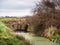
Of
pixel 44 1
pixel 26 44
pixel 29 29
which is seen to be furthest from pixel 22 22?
pixel 26 44

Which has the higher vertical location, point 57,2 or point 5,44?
point 57,2

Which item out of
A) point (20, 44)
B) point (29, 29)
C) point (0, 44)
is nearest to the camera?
point (0, 44)

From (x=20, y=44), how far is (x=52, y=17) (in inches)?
612

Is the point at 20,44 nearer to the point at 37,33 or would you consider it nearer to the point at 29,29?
the point at 37,33

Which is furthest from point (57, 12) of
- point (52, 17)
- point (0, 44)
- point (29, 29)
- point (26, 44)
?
point (0, 44)

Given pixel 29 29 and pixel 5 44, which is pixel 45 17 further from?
pixel 5 44

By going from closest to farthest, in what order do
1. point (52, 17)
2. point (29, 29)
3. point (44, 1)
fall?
point (52, 17)
point (44, 1)
point (29, 29)

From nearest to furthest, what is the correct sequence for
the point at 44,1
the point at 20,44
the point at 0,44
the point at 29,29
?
the point at 0,44
the point at 20,44
the point at 44,1
the point at 29,29

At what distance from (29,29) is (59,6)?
246 inches

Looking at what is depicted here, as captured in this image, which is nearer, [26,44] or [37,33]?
[26,44]

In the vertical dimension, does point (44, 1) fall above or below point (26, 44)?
above

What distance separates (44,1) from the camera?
29.5m

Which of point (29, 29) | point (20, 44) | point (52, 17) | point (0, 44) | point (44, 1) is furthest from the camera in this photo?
point (29, 29)

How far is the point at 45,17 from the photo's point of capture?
2798 centimetres
